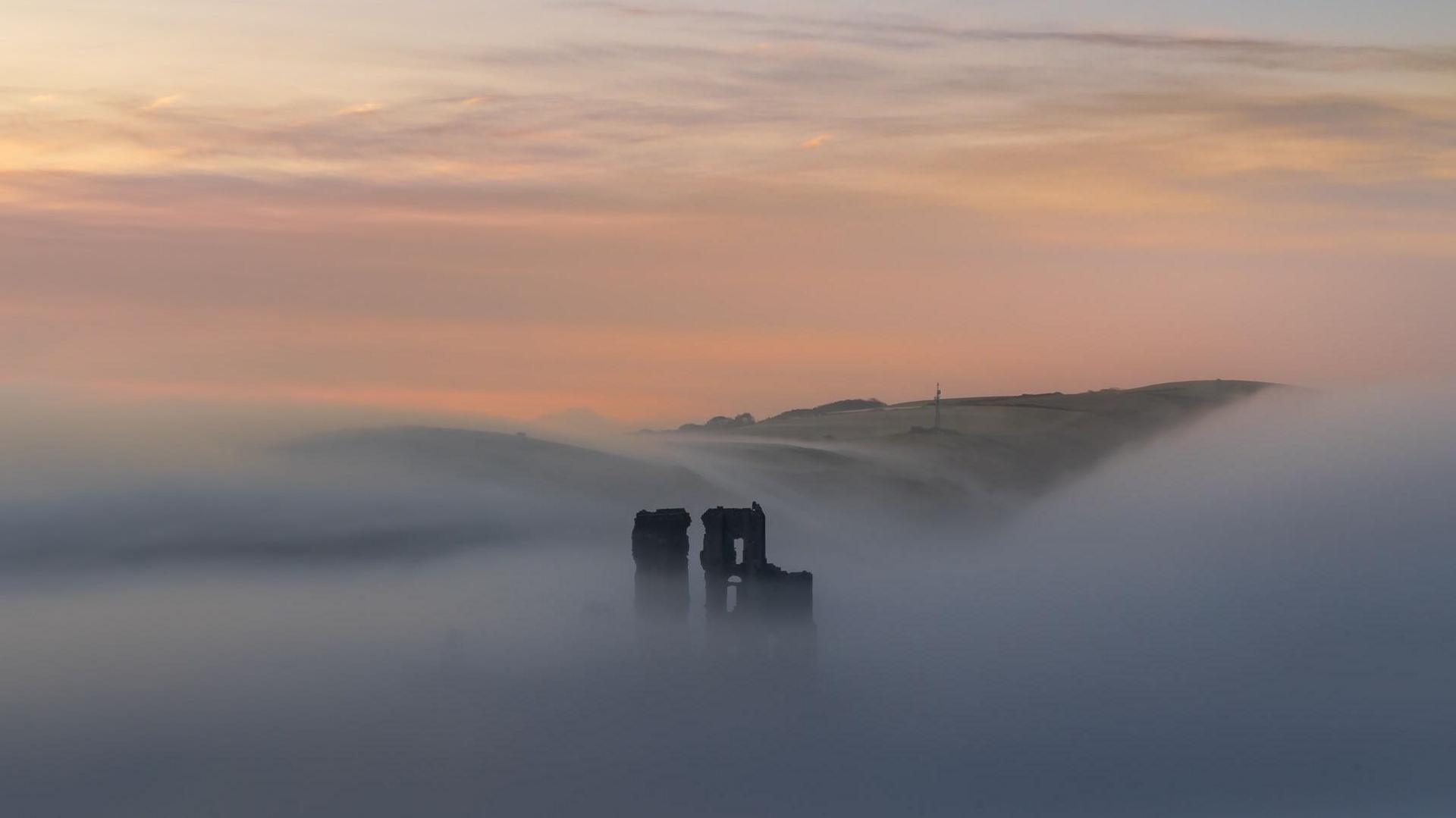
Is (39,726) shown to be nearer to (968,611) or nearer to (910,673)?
(910,673)

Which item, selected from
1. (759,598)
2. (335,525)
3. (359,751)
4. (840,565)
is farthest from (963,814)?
(335,525)

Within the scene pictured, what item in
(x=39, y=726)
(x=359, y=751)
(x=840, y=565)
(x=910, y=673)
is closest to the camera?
(x=359, y=751)

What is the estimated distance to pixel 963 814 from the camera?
101m

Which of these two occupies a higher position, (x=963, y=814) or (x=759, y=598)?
(x=759, y=598)

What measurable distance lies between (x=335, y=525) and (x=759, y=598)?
78.6 metres

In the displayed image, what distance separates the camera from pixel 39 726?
11650 centimetres

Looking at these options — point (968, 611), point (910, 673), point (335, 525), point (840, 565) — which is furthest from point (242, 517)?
point (910, 673)

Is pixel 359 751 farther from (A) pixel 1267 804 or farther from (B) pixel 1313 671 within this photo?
(B) pixel 1313 671

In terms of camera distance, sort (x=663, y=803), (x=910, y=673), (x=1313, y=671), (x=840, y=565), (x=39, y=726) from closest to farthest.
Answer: (x=663, y=803), (x=39, y=726), (x=910, y=673), (x=1313, y=671), (x=840, y=565)

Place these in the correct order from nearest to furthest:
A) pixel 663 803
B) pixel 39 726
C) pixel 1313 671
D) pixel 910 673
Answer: pixel 663 803, pixel 39 726, pixel 910 673, pixel 1313 671

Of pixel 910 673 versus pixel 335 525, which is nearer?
pixel 910 673

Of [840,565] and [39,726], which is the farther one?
[840,565]

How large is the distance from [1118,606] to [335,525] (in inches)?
2894

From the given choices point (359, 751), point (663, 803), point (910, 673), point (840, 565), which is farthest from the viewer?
point (840, 565)
